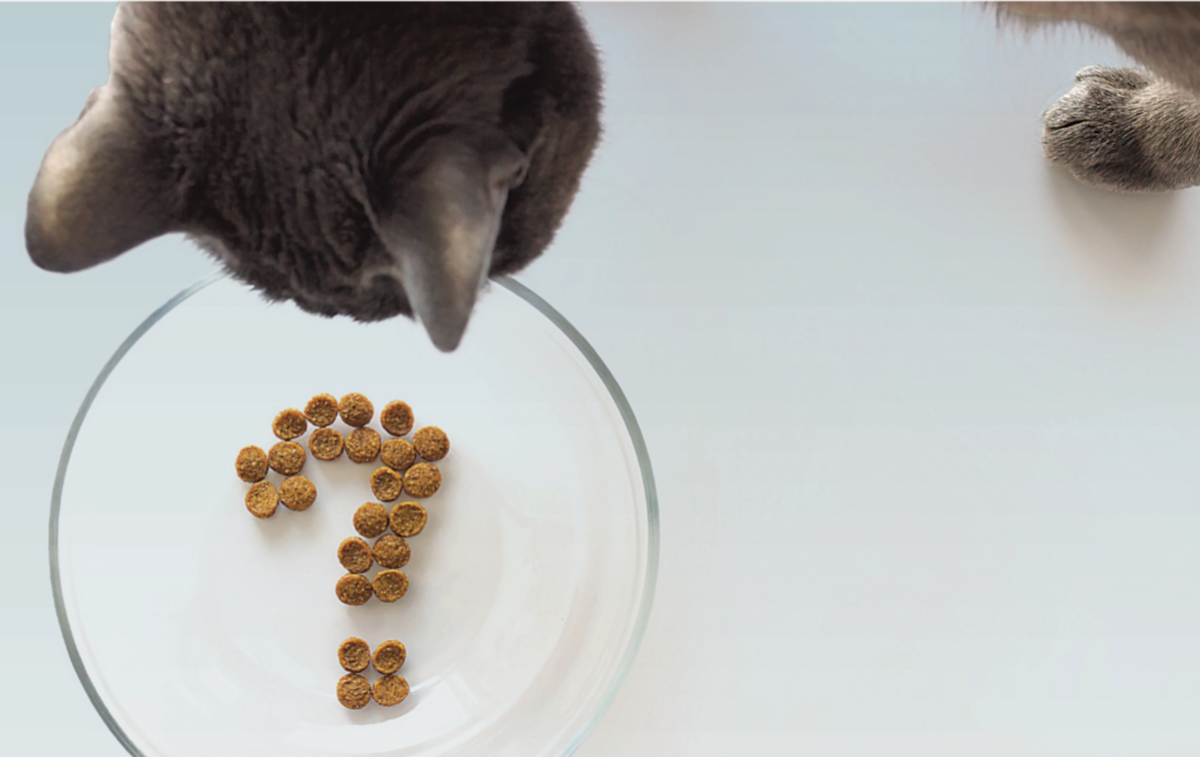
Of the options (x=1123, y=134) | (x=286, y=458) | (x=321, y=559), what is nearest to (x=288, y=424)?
(x=286, y=458)

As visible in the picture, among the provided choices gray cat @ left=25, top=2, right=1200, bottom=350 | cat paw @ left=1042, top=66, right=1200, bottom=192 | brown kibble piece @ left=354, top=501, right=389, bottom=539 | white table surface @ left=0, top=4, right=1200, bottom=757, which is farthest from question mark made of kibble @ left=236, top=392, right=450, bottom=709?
cat paw @ left=1042, top=66, right=1200, bottom=192

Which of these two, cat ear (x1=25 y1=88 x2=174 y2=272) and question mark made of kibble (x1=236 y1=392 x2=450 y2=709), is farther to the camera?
question mark made of kibble (x1=236 y1=392 x2=450 y2=709)

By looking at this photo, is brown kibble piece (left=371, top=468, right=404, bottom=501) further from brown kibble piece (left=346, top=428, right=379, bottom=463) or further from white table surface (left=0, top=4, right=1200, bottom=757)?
white table surface (left=0, top=4, right=1200, bottom=757)

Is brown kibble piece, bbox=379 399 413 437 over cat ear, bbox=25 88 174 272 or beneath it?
beneath

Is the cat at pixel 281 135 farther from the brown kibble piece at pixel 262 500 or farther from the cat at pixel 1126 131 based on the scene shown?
the cat at pixel 1126 131

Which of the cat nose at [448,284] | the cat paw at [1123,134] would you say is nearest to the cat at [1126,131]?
the cat paw at [1123,134]

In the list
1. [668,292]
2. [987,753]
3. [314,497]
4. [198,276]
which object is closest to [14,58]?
[198,276]

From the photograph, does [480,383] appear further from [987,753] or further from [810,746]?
[987,753]
